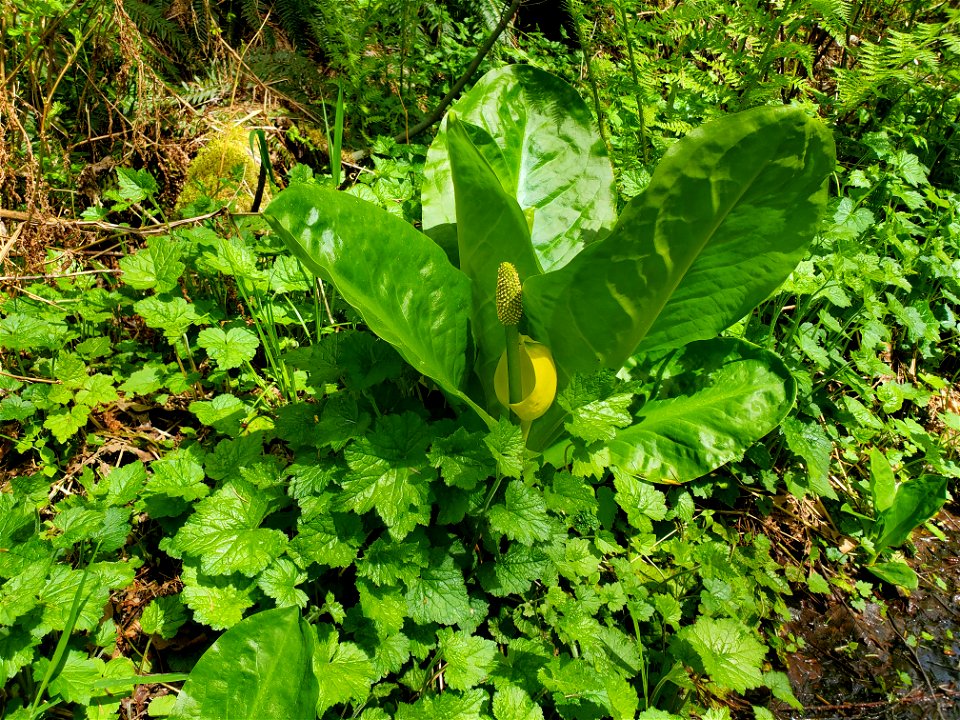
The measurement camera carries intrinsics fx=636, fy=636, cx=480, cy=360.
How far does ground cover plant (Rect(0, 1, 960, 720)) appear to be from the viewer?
4.76 feet

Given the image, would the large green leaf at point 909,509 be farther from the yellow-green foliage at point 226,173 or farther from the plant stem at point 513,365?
the yellow-green foliage at point 226,173

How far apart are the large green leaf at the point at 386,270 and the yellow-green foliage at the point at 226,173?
1508mm

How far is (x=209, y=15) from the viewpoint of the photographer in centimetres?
306

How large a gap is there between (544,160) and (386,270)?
75cm

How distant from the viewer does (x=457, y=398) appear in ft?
5.80

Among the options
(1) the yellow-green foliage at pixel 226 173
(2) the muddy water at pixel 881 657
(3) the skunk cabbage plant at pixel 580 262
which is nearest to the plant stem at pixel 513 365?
(3) the skunk cabbage plant at pixel 580 262

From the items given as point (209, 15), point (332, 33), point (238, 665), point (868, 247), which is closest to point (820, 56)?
point (868, 247)

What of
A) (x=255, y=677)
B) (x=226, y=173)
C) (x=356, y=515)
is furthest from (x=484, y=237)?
(x=226, y=173)

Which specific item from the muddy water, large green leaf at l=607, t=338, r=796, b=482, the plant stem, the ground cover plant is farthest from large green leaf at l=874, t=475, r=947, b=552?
the plant stem

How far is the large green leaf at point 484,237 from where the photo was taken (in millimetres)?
1525

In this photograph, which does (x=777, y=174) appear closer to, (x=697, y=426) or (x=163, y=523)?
(x=697, y=426)

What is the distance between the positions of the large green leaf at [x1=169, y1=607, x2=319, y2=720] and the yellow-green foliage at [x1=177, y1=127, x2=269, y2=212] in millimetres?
1965

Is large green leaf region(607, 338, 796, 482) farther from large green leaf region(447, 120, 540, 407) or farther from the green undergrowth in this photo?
large green leaf region(447, 120, 540, 407)

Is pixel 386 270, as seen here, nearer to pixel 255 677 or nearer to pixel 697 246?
pixel 697 246
